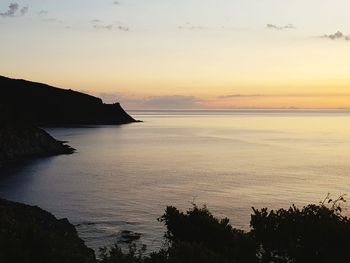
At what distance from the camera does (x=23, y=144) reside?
397ft

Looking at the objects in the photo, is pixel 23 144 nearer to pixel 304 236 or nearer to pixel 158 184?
pixel 158 184

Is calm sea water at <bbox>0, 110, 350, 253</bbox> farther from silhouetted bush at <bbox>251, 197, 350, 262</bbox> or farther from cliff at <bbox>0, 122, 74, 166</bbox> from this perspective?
silhouetted bush at <bbox>251, 197, 350, 262</bbox>

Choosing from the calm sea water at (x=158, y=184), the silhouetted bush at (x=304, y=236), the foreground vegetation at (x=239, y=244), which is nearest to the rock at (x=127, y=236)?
the calm sea water at (x=158, y=184)

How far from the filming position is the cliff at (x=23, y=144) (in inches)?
4419

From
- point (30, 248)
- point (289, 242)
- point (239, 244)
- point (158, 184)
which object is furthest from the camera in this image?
point (158, 184)

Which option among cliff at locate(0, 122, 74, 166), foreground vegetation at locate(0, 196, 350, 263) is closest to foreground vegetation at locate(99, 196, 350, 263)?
foreground vegetation at locate(0, 196, 350, 263)

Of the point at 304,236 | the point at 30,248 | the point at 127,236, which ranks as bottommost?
the point at 127,236

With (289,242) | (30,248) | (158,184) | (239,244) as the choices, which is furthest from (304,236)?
(158,184)

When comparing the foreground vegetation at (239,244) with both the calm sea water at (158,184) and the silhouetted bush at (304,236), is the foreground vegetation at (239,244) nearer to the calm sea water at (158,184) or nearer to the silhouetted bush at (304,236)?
the silhouetted bush at (304,236)

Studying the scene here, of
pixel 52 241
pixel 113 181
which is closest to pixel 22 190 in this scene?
pixel 113 181

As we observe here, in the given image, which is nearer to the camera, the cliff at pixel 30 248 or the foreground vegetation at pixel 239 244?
the cliff at pixel 30 248

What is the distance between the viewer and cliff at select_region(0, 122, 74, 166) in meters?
112

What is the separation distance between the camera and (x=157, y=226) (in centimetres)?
5122

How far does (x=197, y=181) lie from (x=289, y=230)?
5897 centimetres
